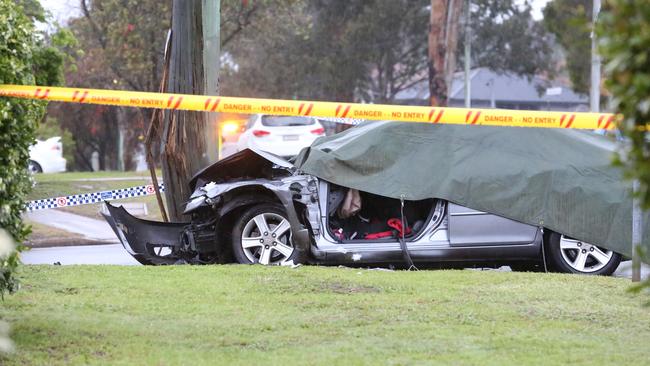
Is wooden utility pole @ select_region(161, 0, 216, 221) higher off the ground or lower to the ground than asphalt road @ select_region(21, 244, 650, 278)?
higher

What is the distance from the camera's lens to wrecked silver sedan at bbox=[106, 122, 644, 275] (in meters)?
9.44

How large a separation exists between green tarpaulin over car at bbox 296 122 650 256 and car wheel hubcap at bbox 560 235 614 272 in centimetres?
13

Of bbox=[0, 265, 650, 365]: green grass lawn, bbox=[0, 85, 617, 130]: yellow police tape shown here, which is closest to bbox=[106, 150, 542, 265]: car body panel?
bbox=[0, 265, 650, 365]: green grass lawn

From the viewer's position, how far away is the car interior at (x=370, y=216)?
9.68 m

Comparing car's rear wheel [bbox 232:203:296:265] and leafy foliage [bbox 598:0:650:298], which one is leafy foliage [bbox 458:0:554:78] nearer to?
car's rear wheel [bbox 232:203:296:265]

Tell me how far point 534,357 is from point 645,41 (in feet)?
9.26

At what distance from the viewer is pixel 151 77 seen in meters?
33.6

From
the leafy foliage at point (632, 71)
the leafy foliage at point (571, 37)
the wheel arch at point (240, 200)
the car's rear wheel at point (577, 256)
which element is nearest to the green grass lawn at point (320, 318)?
the car's rear wheel at point (577, 256)

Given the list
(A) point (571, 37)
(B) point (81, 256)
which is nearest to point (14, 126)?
(B) point (81, 256)

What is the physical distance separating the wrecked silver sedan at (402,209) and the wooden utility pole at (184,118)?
5.78ft

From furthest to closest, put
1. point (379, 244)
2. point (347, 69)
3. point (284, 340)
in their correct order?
point (347, 69) < point (379, 244) < point (284, 340)

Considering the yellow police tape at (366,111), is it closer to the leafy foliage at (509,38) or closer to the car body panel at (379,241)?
the car body panel at (379,241)

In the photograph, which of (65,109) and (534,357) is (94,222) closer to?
(534,357)

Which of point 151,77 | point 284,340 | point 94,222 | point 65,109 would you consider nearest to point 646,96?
point 284,340
